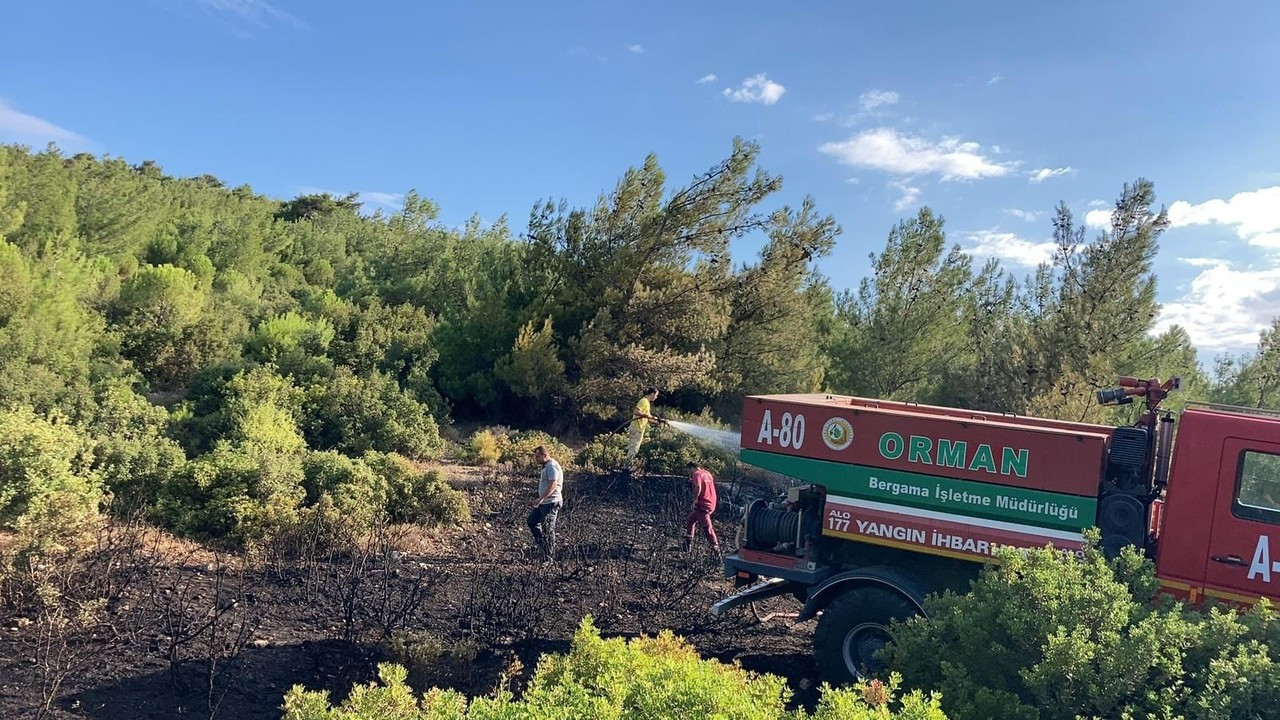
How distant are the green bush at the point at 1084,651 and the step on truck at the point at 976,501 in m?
0.93

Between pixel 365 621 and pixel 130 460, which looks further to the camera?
pixel 130 460

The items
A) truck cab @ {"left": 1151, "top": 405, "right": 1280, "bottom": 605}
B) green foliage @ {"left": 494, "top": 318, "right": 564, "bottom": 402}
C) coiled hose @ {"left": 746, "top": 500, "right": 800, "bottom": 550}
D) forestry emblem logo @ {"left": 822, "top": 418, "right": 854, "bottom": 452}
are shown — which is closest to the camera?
truck cab @ {"left": 1151, "top": 405, "right": 1280, "bottom": 605}

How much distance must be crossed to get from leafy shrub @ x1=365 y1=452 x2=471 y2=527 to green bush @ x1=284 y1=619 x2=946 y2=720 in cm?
604

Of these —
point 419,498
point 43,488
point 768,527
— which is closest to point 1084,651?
point 768,527

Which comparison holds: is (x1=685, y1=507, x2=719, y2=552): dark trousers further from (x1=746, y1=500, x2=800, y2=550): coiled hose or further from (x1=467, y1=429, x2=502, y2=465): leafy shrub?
(x1=467, y1=429, x2=502, y2=465): leafy shrub

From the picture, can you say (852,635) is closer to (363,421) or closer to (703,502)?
(703,502)

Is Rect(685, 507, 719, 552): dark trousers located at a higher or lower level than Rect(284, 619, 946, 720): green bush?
lower

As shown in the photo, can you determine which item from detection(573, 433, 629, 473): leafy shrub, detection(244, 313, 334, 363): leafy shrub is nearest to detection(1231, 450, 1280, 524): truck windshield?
detection(573, 433, 629, 473): leafy shrub

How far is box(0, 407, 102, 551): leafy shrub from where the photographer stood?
579 cm

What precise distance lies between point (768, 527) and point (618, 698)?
3.46 meters

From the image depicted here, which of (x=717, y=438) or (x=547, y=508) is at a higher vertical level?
(x=717, y=438)

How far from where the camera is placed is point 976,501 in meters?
5.28

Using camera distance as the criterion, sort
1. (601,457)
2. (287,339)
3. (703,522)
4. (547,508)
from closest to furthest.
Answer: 1. (547,508)
2. (703,522)
3. (601,457)
4. (287,339)

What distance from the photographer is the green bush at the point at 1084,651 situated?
3.17 m
